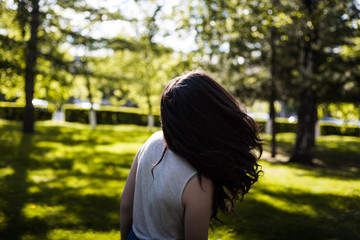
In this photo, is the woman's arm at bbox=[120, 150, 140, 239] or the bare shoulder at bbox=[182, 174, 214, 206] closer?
the bare shoulder at bbox=[182, 174, 214, 206]

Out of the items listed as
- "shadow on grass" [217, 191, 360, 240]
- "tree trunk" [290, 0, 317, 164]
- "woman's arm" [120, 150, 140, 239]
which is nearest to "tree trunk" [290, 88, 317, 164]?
"tree trunk" [290, 0, 317, 164]

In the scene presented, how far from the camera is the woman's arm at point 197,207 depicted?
5.04 ft

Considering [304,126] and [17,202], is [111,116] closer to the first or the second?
[304,126]

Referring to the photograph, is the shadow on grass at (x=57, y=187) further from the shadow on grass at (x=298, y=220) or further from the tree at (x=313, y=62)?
the tree at (x=313, y=62)

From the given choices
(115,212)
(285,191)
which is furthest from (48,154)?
(285,191)

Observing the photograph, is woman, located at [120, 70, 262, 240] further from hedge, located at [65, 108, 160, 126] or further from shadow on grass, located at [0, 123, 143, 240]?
hedge, located at [65, 108, 160, 126]

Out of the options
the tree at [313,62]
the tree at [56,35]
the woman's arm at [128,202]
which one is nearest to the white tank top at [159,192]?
the woman's arm at [128,202]

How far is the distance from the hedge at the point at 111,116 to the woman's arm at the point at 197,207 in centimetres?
2756

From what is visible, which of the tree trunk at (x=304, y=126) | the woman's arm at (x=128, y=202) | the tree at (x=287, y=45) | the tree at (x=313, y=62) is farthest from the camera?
the tree trunk at (x=304, y=126)

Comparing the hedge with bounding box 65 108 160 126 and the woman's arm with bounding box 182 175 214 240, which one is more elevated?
the woman's arm with bounding box 182 175 214 240

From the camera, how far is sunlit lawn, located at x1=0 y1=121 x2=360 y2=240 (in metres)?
5.43

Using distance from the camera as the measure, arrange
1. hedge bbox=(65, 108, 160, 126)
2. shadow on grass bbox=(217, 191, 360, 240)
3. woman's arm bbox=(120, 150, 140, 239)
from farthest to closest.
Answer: hedge bbox=(65, 108, 160, 126) → shadow on grass bbox=(217, 191, 360, 240) → woman's arm bbox=(120, 150, 140, 239)

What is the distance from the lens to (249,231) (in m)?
5.51

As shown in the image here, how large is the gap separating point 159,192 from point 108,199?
18.8 ft
